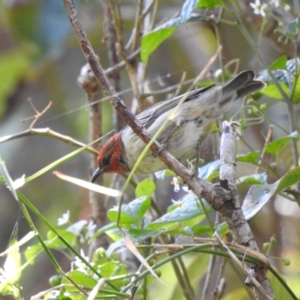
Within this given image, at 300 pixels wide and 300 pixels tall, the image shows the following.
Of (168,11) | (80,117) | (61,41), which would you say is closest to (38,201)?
(80,117)

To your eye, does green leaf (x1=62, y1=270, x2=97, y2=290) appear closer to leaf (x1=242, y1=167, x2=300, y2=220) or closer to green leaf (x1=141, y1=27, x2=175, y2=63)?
leaf (x1=242, y1=167, x2=300, y2=220)

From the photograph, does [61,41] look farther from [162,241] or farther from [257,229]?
[162,241]

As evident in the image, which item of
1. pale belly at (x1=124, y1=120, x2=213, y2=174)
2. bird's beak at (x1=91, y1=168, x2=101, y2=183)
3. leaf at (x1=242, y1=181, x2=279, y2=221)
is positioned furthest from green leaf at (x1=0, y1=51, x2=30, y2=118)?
leaf at (x1=242, y1=181, x2=279, y2=221)

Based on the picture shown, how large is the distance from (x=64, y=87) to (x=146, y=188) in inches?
134

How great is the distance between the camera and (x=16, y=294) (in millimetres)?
1719

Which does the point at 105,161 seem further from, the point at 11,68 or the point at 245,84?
the point at 11,68

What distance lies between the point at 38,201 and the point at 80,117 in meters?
0.84

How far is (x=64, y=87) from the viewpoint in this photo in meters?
5.61

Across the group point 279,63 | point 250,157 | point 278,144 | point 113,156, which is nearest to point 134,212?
point 250,157

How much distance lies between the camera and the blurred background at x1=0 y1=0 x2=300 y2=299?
4629 mm

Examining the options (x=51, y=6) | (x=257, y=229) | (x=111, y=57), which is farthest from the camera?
(x=51, y=6)

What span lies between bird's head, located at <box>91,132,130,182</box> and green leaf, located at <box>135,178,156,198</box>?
872 millimetres

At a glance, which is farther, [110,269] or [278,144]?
[278,144]

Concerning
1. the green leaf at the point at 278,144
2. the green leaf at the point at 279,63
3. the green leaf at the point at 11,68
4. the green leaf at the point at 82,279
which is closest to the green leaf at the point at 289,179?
the green leaf at the point at 278,144
